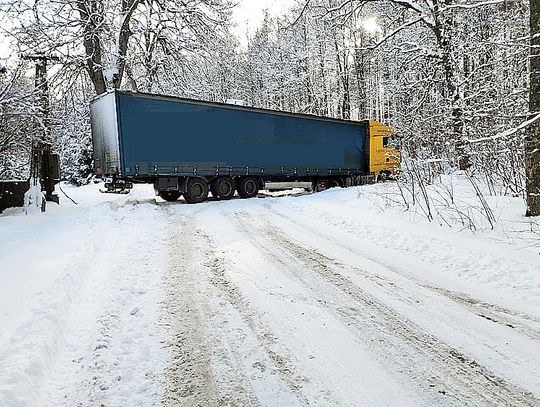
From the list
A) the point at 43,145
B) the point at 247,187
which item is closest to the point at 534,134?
the point at 247,187

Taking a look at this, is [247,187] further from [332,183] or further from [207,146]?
[332,183]

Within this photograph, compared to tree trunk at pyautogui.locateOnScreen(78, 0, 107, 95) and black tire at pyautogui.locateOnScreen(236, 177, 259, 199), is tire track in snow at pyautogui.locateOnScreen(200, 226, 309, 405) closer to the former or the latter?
black tire at pyautogui.locateOnScreen(236, 177, 259, 199)

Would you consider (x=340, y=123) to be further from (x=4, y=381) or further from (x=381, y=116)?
(x=381, y=116)

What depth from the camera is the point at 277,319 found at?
4.03 meters

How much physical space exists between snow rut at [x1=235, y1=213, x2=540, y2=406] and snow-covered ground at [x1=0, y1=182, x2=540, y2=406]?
15mm

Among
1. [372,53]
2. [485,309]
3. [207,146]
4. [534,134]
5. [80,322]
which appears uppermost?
[372,53]

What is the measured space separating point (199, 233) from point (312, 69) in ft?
102

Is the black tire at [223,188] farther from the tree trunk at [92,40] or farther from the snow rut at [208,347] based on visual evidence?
the snow rut at [208,347]

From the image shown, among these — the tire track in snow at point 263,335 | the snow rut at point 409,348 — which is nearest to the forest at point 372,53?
the snow rut at point 409,348

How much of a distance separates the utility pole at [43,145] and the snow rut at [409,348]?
30.6 feet

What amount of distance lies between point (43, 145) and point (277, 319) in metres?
11.8

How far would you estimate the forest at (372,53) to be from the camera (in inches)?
355

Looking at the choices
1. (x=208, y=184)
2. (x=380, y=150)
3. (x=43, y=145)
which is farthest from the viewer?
(x=380, y=150)

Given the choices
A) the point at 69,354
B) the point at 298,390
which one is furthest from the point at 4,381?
the point at 298,390
